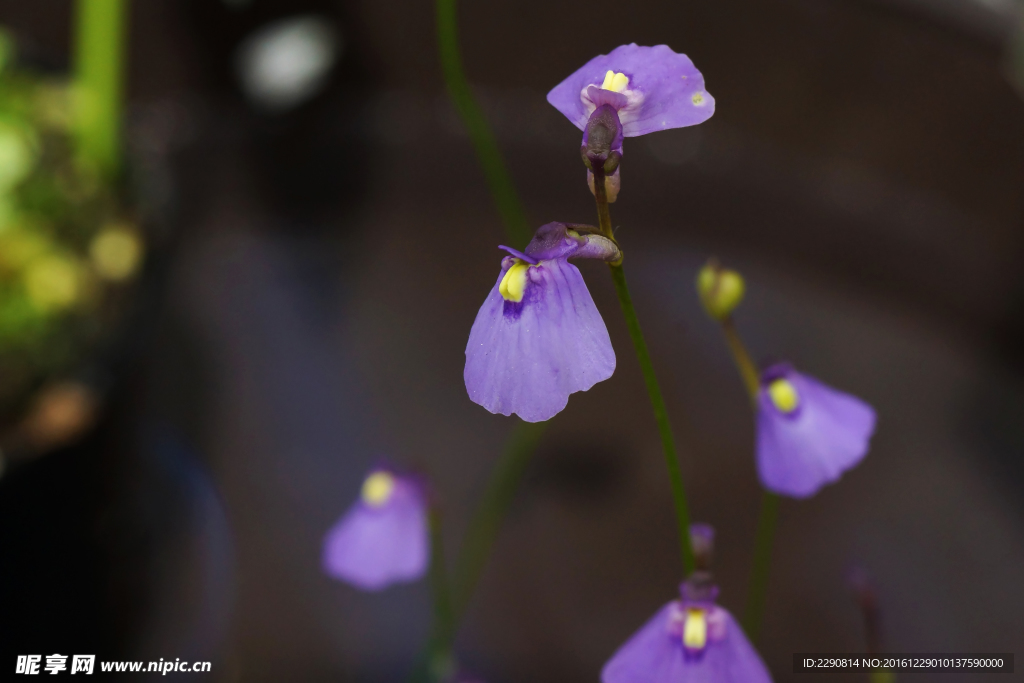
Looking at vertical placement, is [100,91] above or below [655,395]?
above

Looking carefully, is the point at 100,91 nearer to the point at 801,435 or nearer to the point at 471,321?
the point at 471,321

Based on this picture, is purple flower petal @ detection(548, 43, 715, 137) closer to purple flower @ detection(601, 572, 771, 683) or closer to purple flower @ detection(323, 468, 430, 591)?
purple flower @ detection(601, 572, 771, 683)

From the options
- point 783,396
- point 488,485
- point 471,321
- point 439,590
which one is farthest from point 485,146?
point 783,396

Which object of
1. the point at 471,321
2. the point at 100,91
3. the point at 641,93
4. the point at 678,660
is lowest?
the point at 678,660

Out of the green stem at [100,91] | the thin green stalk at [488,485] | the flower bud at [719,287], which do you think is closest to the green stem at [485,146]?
the thin green stalk at [488,485]

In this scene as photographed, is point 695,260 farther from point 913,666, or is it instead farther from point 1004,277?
point 913,666

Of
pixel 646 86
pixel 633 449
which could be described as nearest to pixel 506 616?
pixel 633 449

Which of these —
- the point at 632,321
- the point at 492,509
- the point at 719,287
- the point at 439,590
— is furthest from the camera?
the point at 492,509
